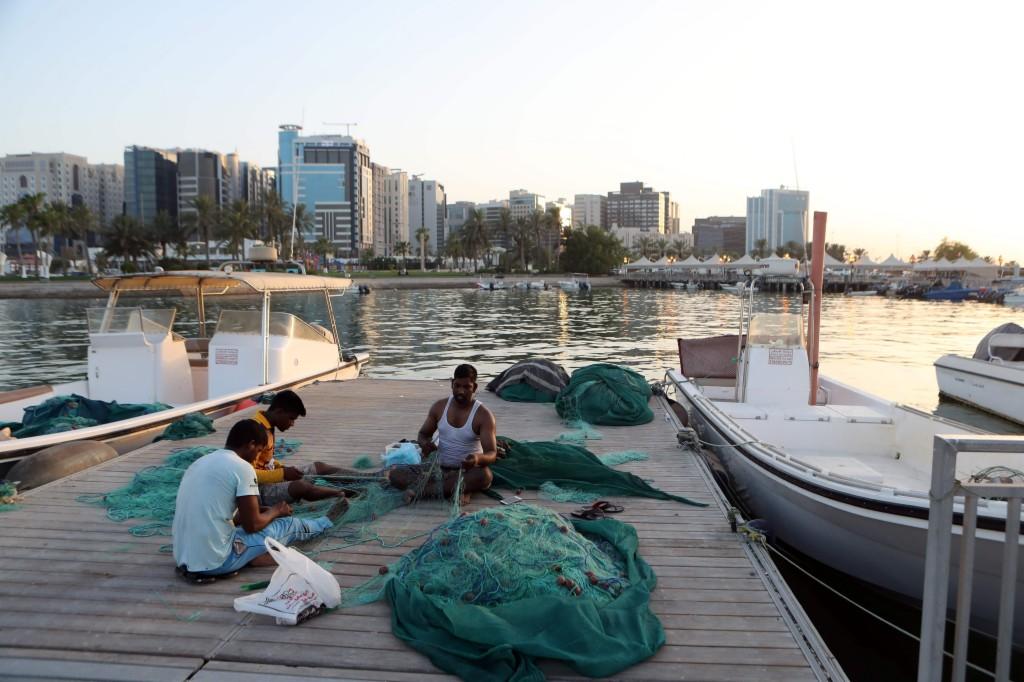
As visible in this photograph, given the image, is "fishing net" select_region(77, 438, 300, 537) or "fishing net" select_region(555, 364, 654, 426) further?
"fishing net" select_region(555, 364, 654, 426)

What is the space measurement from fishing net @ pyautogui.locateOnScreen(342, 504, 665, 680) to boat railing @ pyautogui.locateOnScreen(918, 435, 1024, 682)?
161 centimetres

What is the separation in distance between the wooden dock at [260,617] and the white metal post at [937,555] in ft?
3.75

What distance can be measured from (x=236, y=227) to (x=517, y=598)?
111 metres

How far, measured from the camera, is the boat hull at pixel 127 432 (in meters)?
8.63

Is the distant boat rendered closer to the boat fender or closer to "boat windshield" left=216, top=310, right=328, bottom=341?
"boat windshield" left=216, top=310, right=328, bottom=341

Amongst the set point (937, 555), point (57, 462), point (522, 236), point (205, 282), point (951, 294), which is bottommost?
point (57, 462)

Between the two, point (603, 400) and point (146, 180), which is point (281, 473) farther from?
point (146, 180)

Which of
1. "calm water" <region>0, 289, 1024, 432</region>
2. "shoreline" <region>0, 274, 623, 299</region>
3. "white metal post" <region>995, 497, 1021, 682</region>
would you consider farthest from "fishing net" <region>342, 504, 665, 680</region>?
"shoreline" <region>0, 274, 623, 299</region>

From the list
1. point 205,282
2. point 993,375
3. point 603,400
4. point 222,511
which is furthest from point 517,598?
point 993,375

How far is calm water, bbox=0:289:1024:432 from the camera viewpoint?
25.7m

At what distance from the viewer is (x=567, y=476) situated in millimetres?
7434

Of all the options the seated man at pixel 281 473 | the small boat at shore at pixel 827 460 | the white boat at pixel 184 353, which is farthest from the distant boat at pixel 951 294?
the seated man at pixel 281 473

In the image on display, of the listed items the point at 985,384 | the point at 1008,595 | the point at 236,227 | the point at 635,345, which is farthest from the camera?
the point at 236,227

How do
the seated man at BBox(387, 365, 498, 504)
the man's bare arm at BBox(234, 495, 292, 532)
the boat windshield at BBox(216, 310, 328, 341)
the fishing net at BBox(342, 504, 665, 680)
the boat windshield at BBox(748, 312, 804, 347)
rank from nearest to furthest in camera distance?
1. the fishing net at BBox(342, 504, 665, 680)
2. the man's bare arm at BBox(234, 495, 292, 532)
3. the seated man at BBox(387, 365, 498, 504)
4. the boat windshield at BBox(748, 312, 804, 347)
5. the boat windshield at BBox(216, 310, 328, 341)
